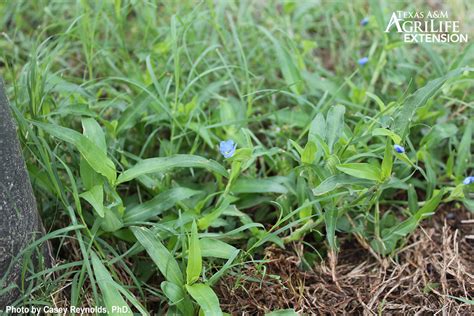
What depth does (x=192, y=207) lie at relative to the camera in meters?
2.24

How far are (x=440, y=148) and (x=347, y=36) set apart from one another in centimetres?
93

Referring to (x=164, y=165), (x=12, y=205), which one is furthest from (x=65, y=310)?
(x=164, y=165)

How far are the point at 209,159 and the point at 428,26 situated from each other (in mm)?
1615

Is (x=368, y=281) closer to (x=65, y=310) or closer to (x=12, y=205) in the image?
(x=65, y=310)

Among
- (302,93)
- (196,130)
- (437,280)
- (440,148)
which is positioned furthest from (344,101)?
(437,280)

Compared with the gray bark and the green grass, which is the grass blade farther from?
the gray bark

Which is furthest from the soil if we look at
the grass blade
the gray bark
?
the gray bark

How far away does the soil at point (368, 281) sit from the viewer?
2014 mm

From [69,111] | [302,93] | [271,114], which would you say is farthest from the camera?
[302,93]

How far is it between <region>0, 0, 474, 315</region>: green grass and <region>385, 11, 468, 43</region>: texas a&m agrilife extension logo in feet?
0.27

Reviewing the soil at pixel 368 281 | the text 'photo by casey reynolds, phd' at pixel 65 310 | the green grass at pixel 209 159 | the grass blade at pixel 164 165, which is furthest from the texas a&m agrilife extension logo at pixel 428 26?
the text 'photo by casey reynolds, phd' at pixel 65 310

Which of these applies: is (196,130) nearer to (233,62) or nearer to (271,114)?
(271,114)

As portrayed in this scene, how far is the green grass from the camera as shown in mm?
1948

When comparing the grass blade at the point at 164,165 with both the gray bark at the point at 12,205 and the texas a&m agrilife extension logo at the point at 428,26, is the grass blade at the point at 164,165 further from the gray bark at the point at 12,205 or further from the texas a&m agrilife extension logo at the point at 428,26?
the texas a&m agrilife extension logo at the point at 428,26
